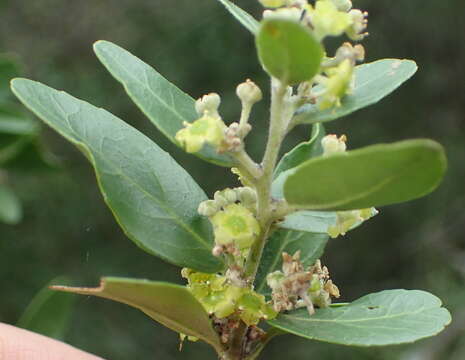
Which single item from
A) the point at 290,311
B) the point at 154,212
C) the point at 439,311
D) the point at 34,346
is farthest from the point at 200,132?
the point at 34,346

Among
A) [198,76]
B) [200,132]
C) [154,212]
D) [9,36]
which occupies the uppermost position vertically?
[9,36]

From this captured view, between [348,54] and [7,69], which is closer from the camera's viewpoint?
[348,54]

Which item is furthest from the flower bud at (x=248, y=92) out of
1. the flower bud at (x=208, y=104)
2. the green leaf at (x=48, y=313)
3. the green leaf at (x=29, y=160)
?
the green leaf at (x=29, y=160)

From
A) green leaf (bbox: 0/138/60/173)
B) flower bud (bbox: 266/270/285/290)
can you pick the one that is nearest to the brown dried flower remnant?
flower bud (bbox: 266/270/285/290)

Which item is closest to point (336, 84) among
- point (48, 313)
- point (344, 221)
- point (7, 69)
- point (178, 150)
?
point (344, 221)

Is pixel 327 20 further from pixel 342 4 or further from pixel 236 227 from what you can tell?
pixel 236 227

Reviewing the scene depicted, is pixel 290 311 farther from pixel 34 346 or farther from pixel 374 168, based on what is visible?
pixel 34 346

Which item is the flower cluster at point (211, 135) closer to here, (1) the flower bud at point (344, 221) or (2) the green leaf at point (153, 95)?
(2) the green leaf at point (153, 95)
